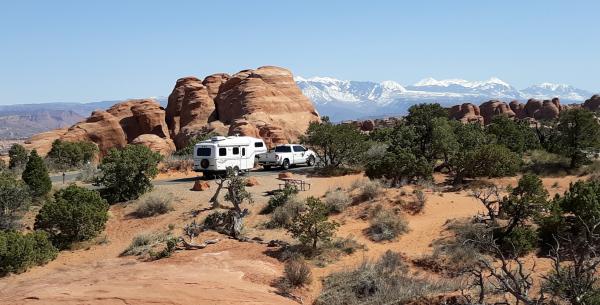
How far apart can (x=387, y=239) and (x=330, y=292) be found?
505 centimetres

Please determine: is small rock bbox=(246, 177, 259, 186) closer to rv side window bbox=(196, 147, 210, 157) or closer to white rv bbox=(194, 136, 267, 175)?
white rv bbox=(194, 136, 267, 175)

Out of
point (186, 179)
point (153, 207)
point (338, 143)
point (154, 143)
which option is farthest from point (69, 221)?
point (154, 143)

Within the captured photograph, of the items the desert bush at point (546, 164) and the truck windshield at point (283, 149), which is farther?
the truck windshield at point (283, 149)

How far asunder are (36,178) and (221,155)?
9317mm

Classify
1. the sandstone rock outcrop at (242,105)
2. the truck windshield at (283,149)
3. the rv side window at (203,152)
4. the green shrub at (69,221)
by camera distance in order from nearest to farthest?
1. the green shrub at (69,221)
2. the rv side window at (203,152)
3. the truck windshield at (283,149)
4. the sandstone rock outcrop at (242,105)

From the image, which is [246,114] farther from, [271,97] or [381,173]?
[381,173]

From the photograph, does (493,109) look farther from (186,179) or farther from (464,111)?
(186,179)

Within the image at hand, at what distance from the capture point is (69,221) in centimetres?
1783

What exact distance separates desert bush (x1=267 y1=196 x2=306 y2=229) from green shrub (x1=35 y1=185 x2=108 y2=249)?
21.8 ft

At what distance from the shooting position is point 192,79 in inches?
2596

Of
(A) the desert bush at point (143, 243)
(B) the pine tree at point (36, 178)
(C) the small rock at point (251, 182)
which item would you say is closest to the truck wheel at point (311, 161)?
(C) the small rock at point (251, 182)

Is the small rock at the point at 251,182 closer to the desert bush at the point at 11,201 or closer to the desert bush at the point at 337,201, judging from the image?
the desert bush at the point at 337,201

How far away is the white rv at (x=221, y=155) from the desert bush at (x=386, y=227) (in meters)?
11.1

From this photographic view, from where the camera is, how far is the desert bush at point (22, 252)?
14.6 meters
